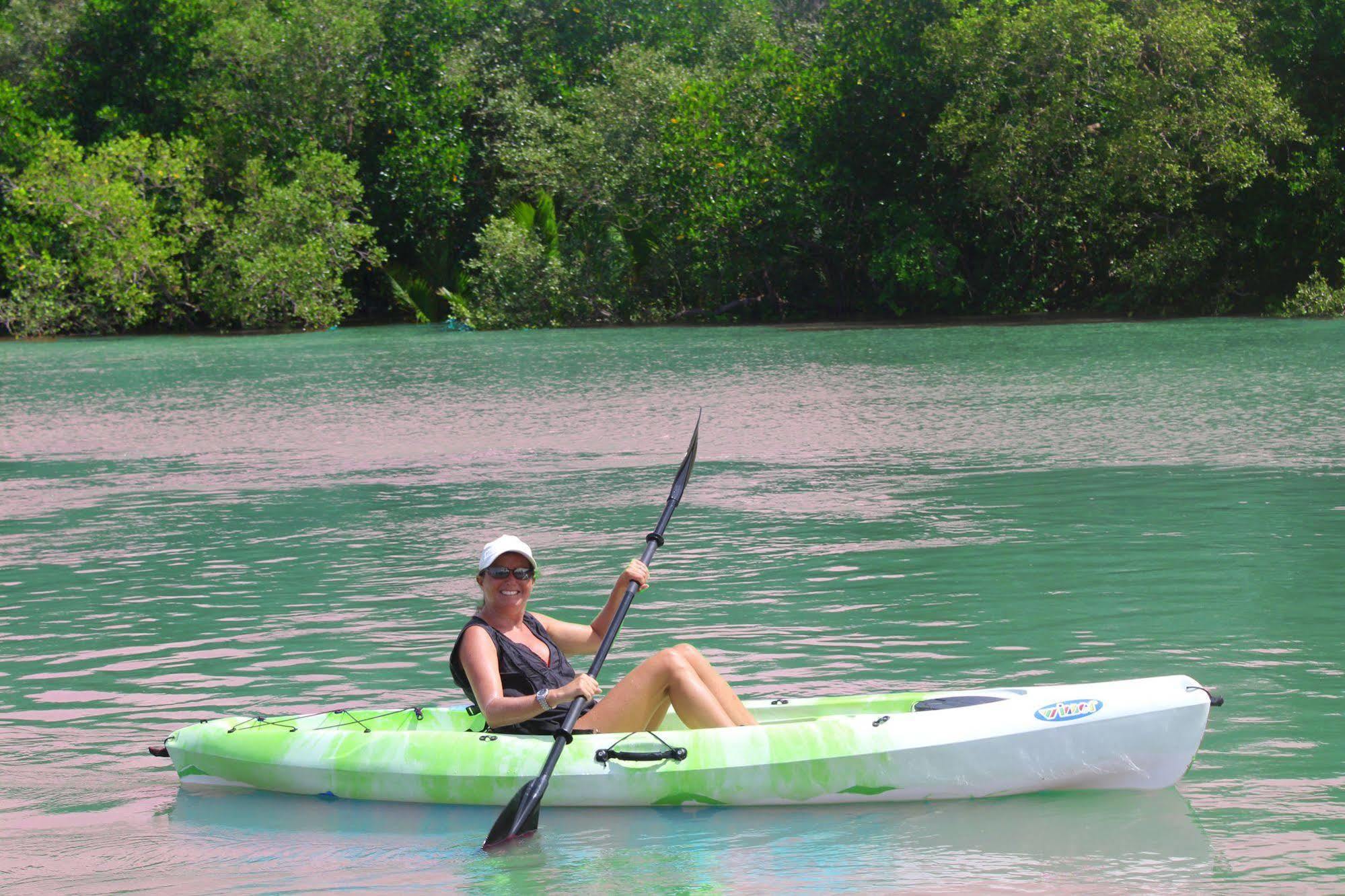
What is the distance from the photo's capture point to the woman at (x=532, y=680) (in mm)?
5645

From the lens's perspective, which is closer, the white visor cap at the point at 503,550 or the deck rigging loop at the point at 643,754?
the deck rigging loop at the point at 643,754

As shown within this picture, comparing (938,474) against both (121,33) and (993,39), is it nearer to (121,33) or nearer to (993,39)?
(993,39)

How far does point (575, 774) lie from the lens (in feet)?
18.0

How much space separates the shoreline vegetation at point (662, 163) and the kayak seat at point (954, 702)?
2657 centimetres

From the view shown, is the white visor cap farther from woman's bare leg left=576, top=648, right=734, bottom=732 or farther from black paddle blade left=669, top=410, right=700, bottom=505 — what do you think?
black paddle blade left=669, top=410, right=700, bottom=505

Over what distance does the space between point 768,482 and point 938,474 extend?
4.20ft

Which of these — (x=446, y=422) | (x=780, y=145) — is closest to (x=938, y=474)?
(x=446, y=422)

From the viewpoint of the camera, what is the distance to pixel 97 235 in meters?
37.0

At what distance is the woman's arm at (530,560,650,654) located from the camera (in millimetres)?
6121

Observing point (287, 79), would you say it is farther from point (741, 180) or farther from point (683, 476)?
point (683, 476)

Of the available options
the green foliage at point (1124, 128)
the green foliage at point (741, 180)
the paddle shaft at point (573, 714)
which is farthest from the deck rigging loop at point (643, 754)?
the green foliage at point (741, 180)

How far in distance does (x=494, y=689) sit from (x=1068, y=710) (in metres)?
1.87

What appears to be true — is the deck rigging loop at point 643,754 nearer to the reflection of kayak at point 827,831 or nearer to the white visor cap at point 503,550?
the reflection of kayak at point 827,831

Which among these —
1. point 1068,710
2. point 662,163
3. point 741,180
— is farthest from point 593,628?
point 662,163
